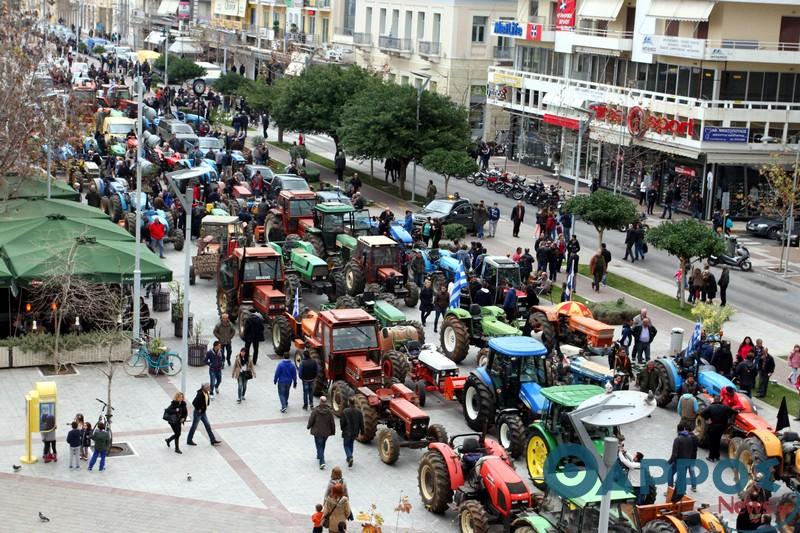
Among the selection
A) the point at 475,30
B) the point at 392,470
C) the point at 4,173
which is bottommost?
the point at 392,470

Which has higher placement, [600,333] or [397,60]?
[397,60]

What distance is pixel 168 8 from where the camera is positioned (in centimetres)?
12469

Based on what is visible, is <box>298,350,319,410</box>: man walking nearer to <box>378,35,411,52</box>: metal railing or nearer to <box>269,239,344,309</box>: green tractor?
<box>269,239,344,309</box>: green tractor

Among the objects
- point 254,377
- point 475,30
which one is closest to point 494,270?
point 254,377

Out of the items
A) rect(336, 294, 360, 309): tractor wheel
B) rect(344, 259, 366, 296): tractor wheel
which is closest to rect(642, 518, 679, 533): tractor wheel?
rect(336, 294, 360, 309): tractor wheel

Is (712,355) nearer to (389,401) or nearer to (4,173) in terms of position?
(389,401)

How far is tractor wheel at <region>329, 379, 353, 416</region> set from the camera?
2630 centimetres

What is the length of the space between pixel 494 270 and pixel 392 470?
41.2 ft

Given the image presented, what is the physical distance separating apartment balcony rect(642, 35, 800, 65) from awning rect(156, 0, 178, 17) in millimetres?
77149

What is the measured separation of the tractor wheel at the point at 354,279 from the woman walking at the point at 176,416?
11527 mm

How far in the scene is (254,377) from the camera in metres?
29.5

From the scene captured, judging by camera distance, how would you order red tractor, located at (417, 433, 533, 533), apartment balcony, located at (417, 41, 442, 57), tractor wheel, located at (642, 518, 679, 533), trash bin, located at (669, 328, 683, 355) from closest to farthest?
tractor wheel, located at (642, 518, 679, 533) < red tractor, located at (417, 433, 533, 533) < trash bin, located at (669, 328, 683, 355) < apartment balcony, located at (417, 41, 442, 57)

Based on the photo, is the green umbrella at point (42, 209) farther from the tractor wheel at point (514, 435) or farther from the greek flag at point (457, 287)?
the tractor wheel at point (514, 435)

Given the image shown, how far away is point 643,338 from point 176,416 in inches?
512
